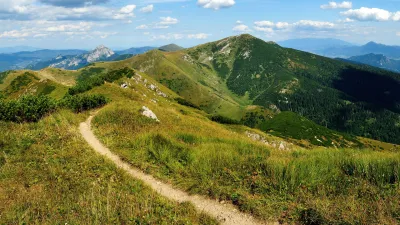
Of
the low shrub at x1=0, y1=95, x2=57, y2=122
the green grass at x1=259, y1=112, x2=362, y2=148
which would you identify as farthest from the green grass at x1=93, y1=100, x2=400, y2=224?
the green grass at x1=259, y1=112, x2=362, y2=148

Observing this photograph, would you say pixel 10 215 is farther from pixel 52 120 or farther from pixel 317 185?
pixel 52 120

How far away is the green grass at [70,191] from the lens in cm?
915

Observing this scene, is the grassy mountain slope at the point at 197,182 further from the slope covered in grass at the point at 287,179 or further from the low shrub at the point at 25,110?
the low shrub at the point at 25,110

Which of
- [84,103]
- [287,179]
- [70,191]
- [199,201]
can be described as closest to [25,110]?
[84,103]

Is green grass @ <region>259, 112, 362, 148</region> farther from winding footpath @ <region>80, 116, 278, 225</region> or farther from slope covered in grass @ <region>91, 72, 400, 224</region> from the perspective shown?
winding footpath @ <region>80, 116, 278, 225</region>

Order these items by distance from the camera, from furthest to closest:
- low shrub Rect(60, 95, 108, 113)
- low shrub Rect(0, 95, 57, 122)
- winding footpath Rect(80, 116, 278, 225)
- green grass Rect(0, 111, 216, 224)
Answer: low shrub Rect(60, 95, 108, 113) < low shrub Rect(0, 95, 57, 122) < winding footpath Rect(80, 116, 278, 225) < green grass Rect(0, 111, 216, 224)

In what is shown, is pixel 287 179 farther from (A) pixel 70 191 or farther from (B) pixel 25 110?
(B) pixel 25 110

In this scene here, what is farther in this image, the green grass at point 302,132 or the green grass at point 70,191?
the green grass at point 302,132

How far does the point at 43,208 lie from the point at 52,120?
16961mm

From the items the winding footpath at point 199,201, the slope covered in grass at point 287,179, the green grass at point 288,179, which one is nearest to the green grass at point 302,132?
the slope covered in grass at point 287,179

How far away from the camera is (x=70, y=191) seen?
11156 millimetres

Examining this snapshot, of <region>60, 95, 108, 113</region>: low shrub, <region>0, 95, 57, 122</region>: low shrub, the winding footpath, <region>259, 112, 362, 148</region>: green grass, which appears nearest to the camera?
the winding footpath

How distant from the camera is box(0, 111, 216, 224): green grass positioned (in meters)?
9.15

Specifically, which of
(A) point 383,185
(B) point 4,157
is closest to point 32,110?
(B) point 4,157
